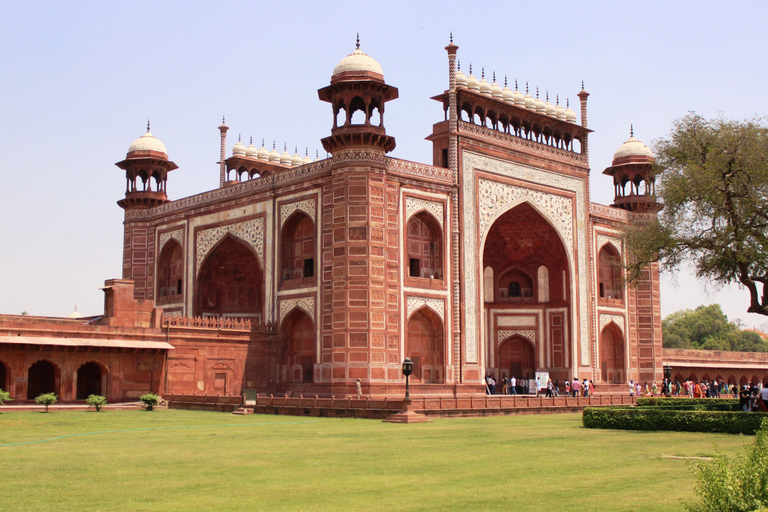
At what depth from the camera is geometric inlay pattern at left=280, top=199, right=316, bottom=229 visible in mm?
27475

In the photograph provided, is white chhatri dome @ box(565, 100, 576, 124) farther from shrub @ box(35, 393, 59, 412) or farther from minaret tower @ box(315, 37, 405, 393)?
shrub @ box(35, 393, 59, 412)

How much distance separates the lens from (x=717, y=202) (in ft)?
59.2

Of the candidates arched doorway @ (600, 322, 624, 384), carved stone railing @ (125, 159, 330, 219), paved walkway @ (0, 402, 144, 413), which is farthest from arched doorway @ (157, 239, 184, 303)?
arched doorway @ (600, 322, 624, 384)

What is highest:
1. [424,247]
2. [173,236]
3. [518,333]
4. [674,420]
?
[173,236]

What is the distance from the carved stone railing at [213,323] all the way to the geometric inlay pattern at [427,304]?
4921 millimetres

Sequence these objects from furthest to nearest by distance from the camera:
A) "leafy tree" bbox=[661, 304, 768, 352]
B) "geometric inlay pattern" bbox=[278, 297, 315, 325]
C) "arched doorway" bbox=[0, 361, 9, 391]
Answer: "leafy tree" bbox=[661, 304, 768, 352] < "geometric inlay pattern" bbox=[278, 297, 315, 325] < "arched doorway" bbox=[0, 361, 9, 391]

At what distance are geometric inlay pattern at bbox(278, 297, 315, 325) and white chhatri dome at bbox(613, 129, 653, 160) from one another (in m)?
16.9

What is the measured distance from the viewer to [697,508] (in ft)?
18.6

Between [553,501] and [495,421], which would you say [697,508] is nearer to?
[553,501]

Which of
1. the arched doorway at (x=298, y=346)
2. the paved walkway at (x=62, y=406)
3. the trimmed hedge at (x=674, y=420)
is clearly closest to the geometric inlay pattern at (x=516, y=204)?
the arched doorway at (x=298, y=346)

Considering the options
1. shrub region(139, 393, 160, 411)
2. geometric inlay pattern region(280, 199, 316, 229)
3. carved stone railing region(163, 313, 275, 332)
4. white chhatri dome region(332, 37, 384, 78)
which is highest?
white chhatri dome region(332, 37, 384, 78)

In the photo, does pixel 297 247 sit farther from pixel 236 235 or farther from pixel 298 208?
pixel 236 235

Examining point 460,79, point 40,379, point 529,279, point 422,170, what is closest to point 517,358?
point 529,279

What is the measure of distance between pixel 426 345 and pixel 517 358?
7263mm
